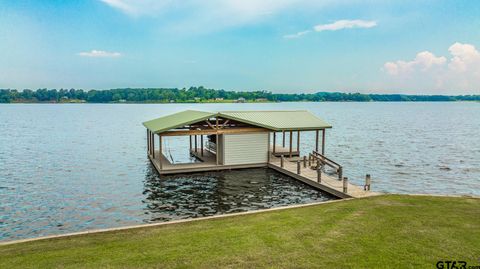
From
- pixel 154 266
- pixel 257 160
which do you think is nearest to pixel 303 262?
pixel 154 266

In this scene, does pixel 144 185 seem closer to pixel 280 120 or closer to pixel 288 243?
pixel 280 120

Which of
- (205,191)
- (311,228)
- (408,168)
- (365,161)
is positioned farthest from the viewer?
(365,161)

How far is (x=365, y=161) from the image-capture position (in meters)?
29.5

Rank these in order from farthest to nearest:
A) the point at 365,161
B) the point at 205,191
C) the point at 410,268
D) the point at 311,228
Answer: the point at 365,161
the point at 205,191
the point at 311,228
the point at 410,268

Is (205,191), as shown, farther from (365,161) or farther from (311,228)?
(365,161)

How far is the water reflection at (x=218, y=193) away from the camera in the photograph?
51.4 ft

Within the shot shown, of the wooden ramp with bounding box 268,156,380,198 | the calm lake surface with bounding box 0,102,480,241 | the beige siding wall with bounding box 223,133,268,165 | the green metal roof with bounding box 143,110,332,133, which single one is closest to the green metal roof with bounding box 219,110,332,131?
the green metal roof with bounding box 143,110,332,133

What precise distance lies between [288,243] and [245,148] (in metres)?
15.3

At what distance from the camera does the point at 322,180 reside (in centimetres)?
1952

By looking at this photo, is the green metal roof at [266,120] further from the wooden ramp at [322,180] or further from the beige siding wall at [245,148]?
the wooden ramp at [322,180]

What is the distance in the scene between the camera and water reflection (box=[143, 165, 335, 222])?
1567 cm

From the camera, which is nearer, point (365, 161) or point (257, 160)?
point (257, 160)

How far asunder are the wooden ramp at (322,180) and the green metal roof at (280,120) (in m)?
2.56

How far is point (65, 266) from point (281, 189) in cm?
1277
